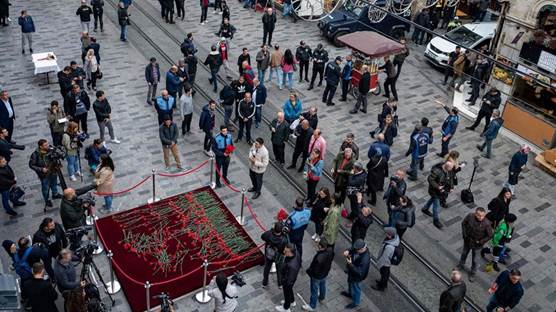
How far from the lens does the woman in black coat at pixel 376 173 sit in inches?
532

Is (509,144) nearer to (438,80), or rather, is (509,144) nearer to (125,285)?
(438,80)

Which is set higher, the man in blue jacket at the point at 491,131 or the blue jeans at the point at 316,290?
the man in blue jacket at the point at 491,131

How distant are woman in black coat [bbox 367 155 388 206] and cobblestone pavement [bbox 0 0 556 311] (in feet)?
1.98

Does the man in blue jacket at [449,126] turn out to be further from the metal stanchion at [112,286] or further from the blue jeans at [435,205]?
the metal stanchion at [112,286]

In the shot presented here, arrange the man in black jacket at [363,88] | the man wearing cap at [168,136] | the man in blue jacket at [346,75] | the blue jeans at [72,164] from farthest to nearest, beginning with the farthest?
the man in blue jacket at [346,75]
the man in black jacket at [363,88]
the man wearing cap at [168,136]
the blue jeans at [72,164]

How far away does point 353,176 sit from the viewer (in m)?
12.9

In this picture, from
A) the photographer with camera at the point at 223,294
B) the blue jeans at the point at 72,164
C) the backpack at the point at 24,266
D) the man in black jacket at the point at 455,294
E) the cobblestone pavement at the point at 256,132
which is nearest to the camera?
the photographer with camera at the point at 223,294

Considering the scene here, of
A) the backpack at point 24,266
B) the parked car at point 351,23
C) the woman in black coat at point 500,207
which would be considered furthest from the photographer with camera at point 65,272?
the parked car at point 351,23

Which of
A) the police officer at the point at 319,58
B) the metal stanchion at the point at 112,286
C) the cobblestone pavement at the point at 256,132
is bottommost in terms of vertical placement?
the metal stanchion at the point at 112,286

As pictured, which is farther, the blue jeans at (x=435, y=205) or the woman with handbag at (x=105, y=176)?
the blue jeans at (x=435, y=205)

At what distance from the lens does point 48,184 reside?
1259 centimetres

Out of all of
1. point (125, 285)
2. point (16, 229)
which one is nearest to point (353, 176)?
point (125, 285)

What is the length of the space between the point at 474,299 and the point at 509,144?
7641 millimetres

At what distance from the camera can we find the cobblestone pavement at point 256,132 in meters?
12.6
